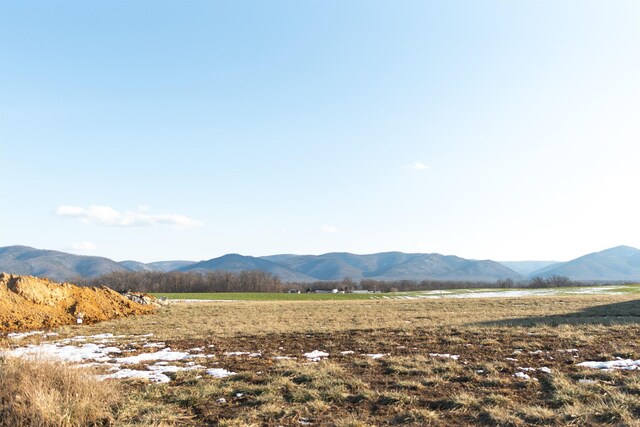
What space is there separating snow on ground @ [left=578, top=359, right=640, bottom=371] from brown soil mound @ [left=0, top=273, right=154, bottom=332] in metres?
24.4

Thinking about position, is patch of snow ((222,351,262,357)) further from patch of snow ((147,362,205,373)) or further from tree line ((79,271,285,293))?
tree line ((79,271,285,293))

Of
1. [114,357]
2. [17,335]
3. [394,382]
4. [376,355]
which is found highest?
[394,382]

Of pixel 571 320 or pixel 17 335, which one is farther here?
pixel 571 320

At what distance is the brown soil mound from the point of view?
2181 centimetres

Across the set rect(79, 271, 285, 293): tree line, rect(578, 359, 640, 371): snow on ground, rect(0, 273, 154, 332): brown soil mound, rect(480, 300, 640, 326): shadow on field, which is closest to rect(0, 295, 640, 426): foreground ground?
rect(578, 359, 640, 371): snow on ground

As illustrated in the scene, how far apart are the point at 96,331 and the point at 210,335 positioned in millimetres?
6709

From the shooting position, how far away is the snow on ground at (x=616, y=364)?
31.6 ft

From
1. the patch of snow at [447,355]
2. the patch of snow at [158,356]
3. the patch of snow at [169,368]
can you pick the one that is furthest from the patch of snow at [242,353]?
the patch of snow at [447,355]

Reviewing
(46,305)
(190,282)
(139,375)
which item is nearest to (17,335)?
(46,305)

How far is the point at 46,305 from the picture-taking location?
79.7ft

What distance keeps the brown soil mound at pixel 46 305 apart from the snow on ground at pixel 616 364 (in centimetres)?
2444

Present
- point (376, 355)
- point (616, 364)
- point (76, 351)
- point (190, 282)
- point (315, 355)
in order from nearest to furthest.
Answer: point (616, 364) < point (376, 355) < point (315, 355) < point (76, 351) < point (190, 282)

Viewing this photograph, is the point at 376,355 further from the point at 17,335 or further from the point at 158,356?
the point at 17,335

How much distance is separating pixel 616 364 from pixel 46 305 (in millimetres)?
27875
